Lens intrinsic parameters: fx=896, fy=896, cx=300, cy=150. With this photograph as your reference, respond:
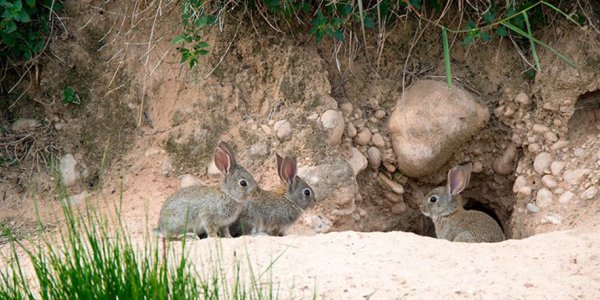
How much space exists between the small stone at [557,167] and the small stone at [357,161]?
4.71 feet

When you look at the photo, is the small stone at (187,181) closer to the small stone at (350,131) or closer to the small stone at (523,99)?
the small stone at (350,131)

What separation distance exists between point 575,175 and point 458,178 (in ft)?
3.06

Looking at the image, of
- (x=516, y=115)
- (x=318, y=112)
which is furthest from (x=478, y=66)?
(x=318, y=112)

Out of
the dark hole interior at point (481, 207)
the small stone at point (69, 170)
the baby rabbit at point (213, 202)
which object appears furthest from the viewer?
the dark hole interior at point (481, 207)

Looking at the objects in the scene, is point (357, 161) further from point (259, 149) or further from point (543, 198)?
point (543, 198)

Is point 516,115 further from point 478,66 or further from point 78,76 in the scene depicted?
point 78,76

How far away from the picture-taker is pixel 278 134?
22.6ft

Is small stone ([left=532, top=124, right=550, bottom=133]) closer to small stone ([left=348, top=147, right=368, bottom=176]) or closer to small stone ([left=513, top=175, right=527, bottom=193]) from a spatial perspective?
small stone ([left=513, top=175, right=527, bottom=193])

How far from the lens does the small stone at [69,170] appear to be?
6.70 m

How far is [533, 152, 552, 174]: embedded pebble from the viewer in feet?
22.8

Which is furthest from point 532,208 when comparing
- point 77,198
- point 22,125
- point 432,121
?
point 22,125

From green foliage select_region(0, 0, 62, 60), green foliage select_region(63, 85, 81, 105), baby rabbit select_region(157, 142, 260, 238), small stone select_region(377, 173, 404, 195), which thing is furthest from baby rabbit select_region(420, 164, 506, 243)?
green foliage select_region(0, 0, 62, 60)

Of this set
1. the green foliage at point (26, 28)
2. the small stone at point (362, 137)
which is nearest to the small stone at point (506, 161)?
the small stone at point (362, 137)

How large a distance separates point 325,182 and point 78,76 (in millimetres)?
2077
